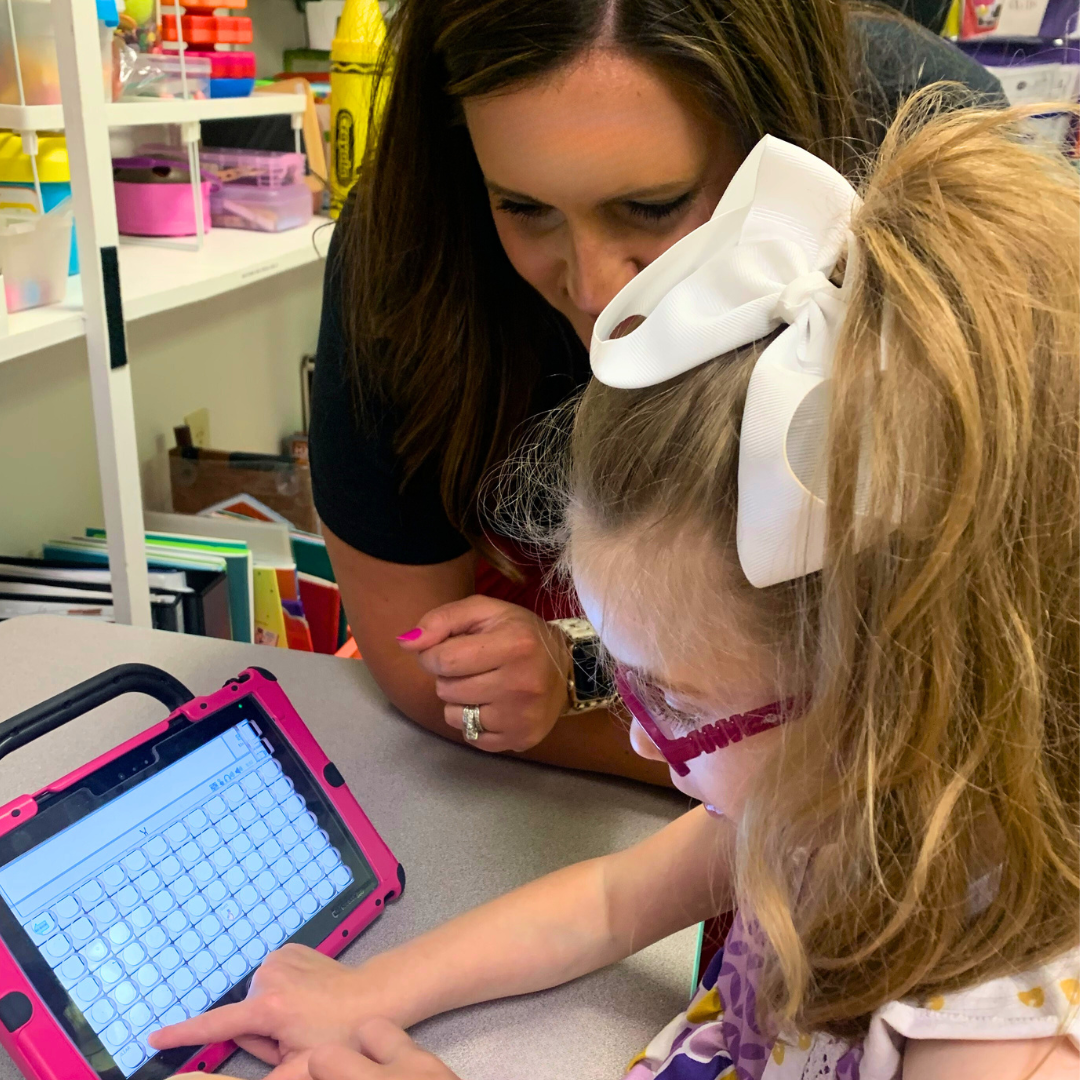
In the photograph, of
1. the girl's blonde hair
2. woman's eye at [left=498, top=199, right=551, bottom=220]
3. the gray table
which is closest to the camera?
the girl's blonde hair

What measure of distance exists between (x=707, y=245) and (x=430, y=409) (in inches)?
16.8

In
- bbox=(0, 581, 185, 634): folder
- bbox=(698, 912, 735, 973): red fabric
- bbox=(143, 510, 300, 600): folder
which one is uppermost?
bbox=(698, 912, 735, 973): red fabric

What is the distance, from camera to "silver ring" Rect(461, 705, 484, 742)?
29.3 inches

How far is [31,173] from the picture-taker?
97cm

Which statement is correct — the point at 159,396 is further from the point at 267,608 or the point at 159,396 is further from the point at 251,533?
the point at 267,608

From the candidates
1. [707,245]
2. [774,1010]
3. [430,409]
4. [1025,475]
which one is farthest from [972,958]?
[430,409]

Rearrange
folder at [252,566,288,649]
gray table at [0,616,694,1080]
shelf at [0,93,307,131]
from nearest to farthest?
gray table at [0,616,694,1080]
shelf at [0,93,307,131]
folder at [252,566,288,649]

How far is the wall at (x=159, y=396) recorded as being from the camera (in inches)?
50.5

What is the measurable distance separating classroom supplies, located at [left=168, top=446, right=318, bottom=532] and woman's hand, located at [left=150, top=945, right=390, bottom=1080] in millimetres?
1089

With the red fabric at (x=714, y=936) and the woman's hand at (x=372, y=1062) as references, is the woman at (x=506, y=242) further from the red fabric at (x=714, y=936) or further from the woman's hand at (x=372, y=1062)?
the woman's hand at (x=372, y=1062)

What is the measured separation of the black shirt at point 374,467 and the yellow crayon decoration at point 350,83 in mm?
586

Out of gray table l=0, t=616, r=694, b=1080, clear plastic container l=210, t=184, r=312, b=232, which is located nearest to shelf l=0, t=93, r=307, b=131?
clear plastic container l=210, t=184, r=312, b=232

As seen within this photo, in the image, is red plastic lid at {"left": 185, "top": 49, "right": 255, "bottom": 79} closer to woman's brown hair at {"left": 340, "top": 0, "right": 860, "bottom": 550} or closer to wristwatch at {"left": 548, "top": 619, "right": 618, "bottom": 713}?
woman's brown hair at {"left": 340, "top": 0, "right": 860, "bottom": 550}

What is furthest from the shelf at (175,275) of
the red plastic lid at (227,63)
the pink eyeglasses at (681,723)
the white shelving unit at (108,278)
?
the pink eyeglasses at (681,723)
